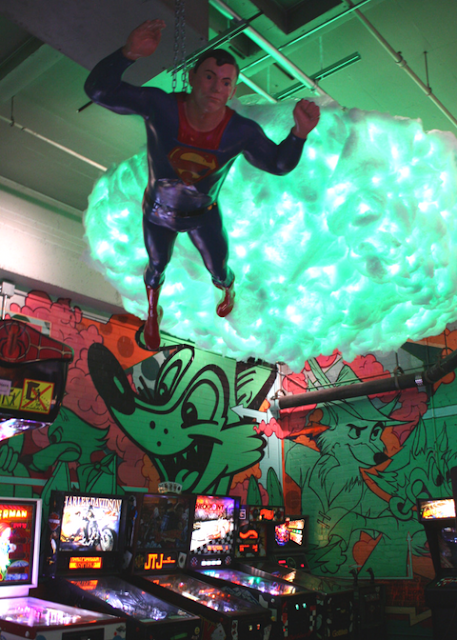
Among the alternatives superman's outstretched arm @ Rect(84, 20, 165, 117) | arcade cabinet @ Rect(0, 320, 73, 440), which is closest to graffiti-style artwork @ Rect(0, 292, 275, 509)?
arcade cabinet @ Rect(0, 320, 73, 440)

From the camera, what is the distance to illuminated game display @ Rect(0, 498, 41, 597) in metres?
4.42

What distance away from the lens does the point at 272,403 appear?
837 centimetres

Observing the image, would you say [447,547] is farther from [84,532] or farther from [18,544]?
[18,544]

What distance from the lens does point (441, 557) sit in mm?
5727

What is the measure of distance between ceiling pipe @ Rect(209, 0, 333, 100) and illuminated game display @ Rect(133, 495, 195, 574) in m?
3.86

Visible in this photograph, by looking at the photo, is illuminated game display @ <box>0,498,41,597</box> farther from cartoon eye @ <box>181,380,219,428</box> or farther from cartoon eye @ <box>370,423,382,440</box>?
cartoon eye @ <box>370,423,382,440</box>

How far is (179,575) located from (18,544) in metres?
1.81

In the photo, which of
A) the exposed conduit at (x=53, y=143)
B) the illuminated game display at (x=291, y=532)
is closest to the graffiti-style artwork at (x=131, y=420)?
the illuminated game display at (x=291, y=532)

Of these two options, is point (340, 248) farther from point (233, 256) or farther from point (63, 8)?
point (63, 8)

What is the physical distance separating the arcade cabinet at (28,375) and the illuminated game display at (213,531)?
3.61 m

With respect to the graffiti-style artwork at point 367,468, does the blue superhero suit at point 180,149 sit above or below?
above

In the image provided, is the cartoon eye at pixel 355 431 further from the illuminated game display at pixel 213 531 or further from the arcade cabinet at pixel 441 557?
the illuminated game display at pixel 213 531

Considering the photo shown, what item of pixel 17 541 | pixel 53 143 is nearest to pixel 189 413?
pixel 17 541

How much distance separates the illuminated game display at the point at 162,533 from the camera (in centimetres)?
548
